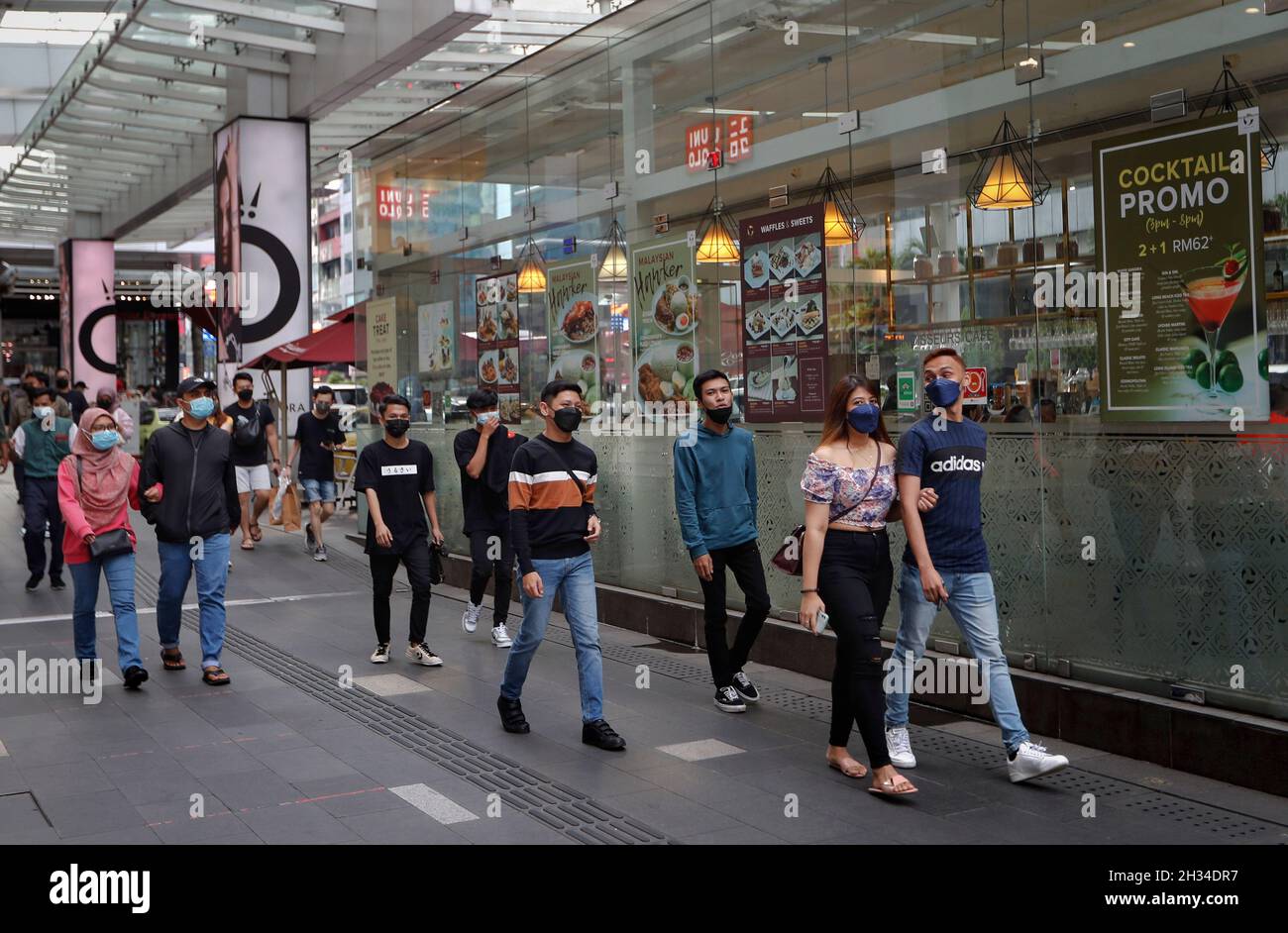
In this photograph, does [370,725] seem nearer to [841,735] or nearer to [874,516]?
[841,735]

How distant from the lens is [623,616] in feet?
34.0

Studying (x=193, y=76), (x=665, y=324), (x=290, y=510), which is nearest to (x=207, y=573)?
(x=665, y=324)

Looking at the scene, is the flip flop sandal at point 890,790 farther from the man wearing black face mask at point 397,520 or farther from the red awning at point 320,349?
the red awning at point 320,349

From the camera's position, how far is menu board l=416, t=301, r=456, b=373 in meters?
13.7

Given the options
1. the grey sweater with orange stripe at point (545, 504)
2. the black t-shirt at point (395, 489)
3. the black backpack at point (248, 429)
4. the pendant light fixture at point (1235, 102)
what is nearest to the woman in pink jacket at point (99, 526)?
the black t-shirt at point (395, 489)

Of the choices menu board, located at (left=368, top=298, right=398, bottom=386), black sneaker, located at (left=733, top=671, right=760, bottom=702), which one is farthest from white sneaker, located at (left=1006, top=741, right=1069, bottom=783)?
menu board, located at (left=368, top=298, right=398, bottom=386)

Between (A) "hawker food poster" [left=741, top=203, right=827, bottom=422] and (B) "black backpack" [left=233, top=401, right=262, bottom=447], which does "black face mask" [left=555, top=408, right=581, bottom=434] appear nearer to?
(A) "hawker food poster" [left=741, top=203, right=827, bottom=422]

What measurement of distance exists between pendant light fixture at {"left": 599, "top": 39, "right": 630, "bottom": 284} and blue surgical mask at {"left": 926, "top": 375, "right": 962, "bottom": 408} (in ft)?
16.4

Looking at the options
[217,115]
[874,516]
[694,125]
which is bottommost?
[874,516]

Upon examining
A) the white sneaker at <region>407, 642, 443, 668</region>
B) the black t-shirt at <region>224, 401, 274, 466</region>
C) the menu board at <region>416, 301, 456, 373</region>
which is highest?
the menu board at <region>416, 301, 456, 373</region>

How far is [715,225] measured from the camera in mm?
9492

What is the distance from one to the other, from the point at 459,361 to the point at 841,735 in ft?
26.9

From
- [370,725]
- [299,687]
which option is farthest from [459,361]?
[370,725]

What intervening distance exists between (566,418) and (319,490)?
846 centimetres
